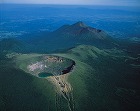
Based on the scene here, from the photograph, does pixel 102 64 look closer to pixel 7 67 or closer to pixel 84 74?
pixel 84 74

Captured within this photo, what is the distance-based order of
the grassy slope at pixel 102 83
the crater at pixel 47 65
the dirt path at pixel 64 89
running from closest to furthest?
the dirt path at pixel 64 89
the grassy slope at pixel 102 83
the crater at pixel 47 65

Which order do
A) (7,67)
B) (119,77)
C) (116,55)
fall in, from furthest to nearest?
(116,55) → (119,77) → (7,67)

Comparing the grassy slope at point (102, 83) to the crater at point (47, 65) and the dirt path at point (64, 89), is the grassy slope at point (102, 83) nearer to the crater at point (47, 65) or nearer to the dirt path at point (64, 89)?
the dirt path at point (64, 89)

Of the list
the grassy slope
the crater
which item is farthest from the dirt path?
the crater

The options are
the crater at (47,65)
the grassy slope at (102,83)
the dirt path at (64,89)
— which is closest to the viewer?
the dirt path at (64,89)

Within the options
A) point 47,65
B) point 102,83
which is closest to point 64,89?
point 102,83

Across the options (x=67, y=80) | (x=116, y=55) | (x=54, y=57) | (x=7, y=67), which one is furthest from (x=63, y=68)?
(x=116, y=55)

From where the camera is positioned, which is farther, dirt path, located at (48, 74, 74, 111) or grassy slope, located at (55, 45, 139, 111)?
grassy slope, located at (55, 45, 139, 111)

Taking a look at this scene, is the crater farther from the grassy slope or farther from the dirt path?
the dirt path

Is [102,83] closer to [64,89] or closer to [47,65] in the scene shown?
[64,89]

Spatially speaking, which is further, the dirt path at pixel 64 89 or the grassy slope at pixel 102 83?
the grassy slope at pixel 102 83

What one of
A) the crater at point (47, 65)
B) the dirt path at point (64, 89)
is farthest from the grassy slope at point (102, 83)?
the crater at point (47, 65)
